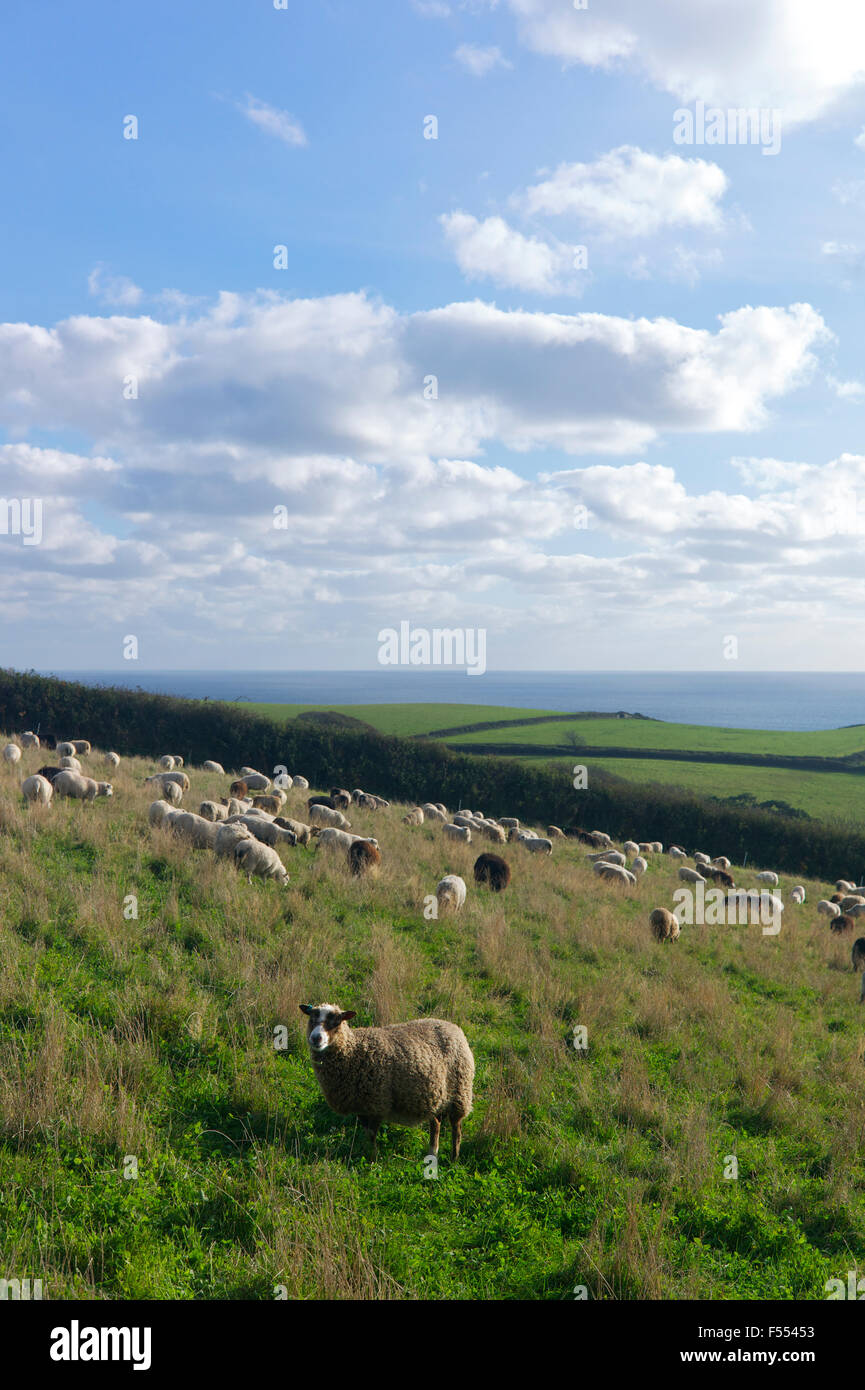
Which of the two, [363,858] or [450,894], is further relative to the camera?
[363,858]

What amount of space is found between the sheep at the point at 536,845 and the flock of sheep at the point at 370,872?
0.05 metres

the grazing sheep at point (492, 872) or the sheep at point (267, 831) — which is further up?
the sheep at point (267, 831)

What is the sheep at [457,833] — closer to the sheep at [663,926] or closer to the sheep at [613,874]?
the sheep at [613,874]

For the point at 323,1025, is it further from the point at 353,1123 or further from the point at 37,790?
the point at 37,790

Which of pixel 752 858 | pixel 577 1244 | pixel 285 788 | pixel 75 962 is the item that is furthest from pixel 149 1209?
pixel 752 858

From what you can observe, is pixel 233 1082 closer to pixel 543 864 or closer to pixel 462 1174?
pixel 462 1174

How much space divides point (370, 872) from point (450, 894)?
1860 millimetres

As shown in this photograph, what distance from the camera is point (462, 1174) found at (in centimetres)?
588

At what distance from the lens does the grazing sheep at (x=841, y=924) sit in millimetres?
19750

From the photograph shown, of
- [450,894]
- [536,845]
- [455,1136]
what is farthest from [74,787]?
[536,845]

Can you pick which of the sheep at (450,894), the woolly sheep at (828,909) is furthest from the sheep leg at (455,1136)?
the woolly sheep at (828,909)

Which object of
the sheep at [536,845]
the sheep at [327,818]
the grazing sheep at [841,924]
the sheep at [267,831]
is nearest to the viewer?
the sheep at [267,831]

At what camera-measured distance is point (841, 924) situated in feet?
65.7

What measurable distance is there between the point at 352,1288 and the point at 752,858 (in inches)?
1468
